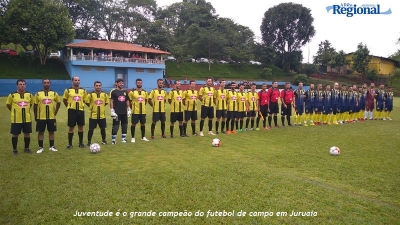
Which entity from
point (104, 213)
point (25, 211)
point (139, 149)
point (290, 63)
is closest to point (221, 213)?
point (104, 213)

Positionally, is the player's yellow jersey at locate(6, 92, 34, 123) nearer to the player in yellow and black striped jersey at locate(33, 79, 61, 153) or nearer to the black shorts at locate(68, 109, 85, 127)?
the player in yellow and black striped jersey at locate(33, 79, 61, 153)

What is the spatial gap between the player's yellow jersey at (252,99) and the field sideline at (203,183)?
3154 mm

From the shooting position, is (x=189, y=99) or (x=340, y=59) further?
(x=340, y=59)

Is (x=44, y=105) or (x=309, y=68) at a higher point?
(x=309, y=68)

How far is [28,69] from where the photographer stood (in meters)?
40.0

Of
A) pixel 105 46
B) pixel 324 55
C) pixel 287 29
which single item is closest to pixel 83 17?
pixel 105 46

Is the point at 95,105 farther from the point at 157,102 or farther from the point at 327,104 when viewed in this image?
the point at 327,104

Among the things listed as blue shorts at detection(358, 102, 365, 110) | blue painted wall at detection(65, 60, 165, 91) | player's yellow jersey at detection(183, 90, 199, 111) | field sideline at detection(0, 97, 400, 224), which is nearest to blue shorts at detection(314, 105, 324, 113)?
blue shorts at detection(358, 102, 365, 110)

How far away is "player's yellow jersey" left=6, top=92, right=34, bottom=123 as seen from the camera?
309 inches

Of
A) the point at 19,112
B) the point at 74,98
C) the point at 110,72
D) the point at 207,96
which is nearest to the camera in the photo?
the point at 19,112

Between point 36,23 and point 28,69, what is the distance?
6.60m

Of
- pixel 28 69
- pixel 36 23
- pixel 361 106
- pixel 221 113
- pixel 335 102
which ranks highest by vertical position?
pixel 36 23

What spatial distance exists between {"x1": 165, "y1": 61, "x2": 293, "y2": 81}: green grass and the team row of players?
3678 centimetres

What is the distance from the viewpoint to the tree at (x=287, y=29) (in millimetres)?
60438
